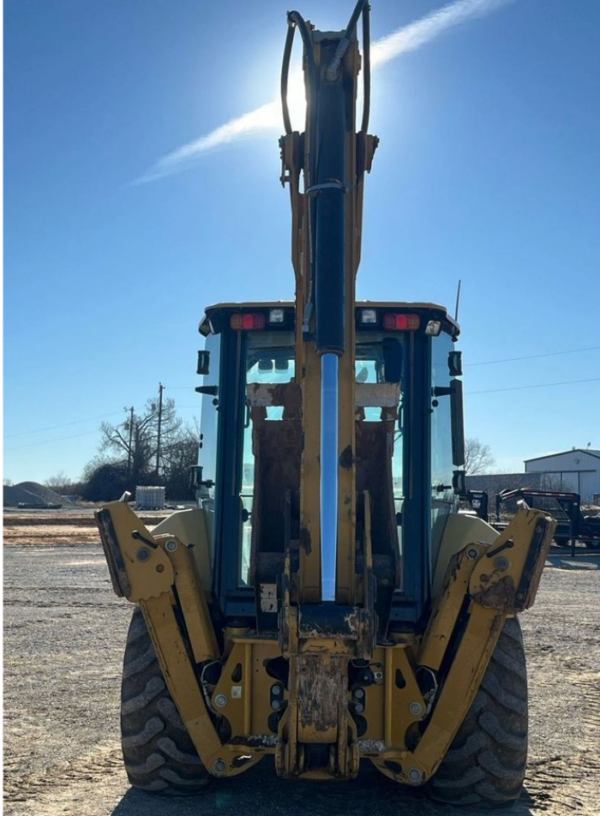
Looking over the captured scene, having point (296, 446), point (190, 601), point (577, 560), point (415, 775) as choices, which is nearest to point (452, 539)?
point (296, 446)

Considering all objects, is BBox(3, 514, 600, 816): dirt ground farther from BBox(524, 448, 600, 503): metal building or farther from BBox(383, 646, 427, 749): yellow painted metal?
BBox(524, 448, 600, 503): metal building

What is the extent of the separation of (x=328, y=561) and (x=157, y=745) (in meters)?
1.63

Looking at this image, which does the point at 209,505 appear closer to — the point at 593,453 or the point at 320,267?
the point at 320,267

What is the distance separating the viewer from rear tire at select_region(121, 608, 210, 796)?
426cm

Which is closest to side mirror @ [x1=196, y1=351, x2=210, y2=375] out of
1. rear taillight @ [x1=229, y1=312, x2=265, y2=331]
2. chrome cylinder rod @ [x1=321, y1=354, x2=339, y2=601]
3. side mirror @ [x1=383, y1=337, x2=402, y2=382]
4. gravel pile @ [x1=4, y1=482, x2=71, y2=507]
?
rear taillight @ [x1=229, y1=312, x2=265, y2=331]

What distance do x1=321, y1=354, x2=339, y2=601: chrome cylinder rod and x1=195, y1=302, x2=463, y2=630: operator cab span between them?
423 mm

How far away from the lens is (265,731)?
4.08 meters

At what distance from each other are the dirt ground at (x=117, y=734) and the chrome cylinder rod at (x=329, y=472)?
1560 mm

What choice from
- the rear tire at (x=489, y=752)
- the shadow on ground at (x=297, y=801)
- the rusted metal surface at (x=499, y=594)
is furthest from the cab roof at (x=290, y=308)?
the shadow on ground at (x=297, y=801)

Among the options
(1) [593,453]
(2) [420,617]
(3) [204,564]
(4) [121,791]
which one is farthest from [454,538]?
(1) [593,453]

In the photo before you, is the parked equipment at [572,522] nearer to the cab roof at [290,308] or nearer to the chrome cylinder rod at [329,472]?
the cab roof at [290,308]

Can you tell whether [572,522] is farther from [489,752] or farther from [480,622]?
[480,622]

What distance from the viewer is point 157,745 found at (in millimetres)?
4262

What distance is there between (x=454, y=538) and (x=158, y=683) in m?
1.75
